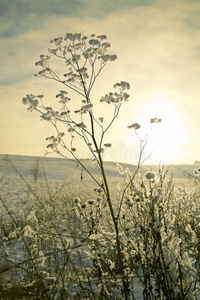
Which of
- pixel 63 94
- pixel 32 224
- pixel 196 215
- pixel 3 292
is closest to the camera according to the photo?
pixel 3 292

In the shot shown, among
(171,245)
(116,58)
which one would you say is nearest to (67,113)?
(116,58)

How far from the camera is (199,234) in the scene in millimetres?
3547

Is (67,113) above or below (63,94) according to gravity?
below

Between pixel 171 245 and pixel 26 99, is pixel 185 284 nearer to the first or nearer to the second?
pixel 171 245

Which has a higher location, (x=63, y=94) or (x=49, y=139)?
(x=63, y=94)

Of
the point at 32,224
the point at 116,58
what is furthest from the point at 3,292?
the point at 32,224

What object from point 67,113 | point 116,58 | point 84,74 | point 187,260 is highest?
point 116,58

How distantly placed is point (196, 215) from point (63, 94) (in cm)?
273

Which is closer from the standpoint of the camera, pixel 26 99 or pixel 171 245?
pixel 171 245

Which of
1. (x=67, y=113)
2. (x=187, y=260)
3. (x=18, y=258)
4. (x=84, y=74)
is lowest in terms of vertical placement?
(x=18, y=258)

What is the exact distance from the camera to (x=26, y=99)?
3.41 meters

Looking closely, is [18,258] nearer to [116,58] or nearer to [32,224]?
[32,224]

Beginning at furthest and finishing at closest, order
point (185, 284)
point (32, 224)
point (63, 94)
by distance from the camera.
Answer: point (32, 224), point (63, 94), point (185, 284)

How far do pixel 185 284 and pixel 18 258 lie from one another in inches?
140
